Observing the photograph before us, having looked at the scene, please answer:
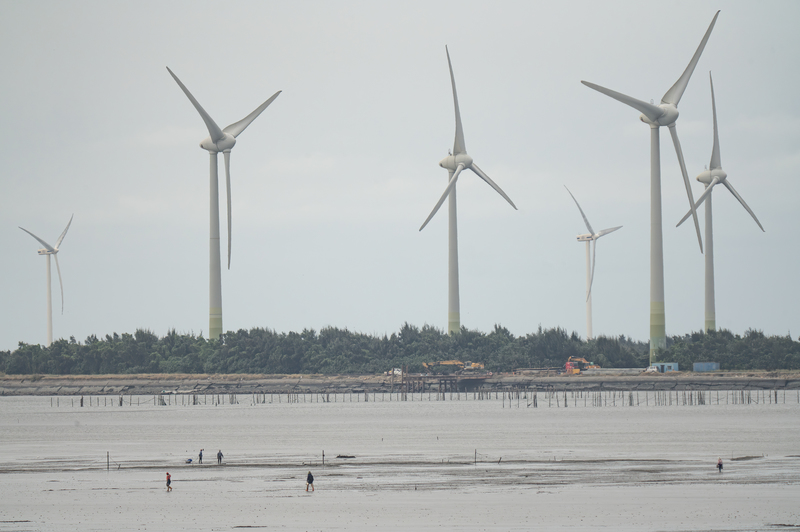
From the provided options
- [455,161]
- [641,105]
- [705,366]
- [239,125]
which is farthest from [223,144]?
[705,366]

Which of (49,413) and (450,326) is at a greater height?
(450,326)

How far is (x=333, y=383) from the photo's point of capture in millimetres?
178000

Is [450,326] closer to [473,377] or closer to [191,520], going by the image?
[473,377]

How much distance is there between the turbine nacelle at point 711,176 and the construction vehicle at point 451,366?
2035 inches

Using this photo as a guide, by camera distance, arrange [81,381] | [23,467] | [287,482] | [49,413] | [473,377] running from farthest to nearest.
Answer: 1. [81,381]
2. [473,377]
3. [49,413]
4. [23,467]
5. [287,482]

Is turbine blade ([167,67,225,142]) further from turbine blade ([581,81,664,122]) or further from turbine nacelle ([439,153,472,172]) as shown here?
turbine blade ([581,81,664,122])

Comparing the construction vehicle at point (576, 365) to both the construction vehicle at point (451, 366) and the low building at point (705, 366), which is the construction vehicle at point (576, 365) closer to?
the construction vehicle at point (451, 366)

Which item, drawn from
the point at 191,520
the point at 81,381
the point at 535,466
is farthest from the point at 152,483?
the point at 81,381

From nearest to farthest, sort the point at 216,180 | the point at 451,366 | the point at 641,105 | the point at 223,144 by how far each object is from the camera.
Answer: the point at 641,105, the point at 223,144, the point at 216,180, the point at 451,366

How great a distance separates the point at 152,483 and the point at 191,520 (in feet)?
39.7

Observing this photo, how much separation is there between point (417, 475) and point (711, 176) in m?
128

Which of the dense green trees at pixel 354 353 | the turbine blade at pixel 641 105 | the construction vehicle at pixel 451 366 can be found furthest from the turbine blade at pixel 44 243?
the turbine blade at pixel 641 105

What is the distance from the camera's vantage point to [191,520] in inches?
1700

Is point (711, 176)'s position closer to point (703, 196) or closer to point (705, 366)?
point (703, 196)
